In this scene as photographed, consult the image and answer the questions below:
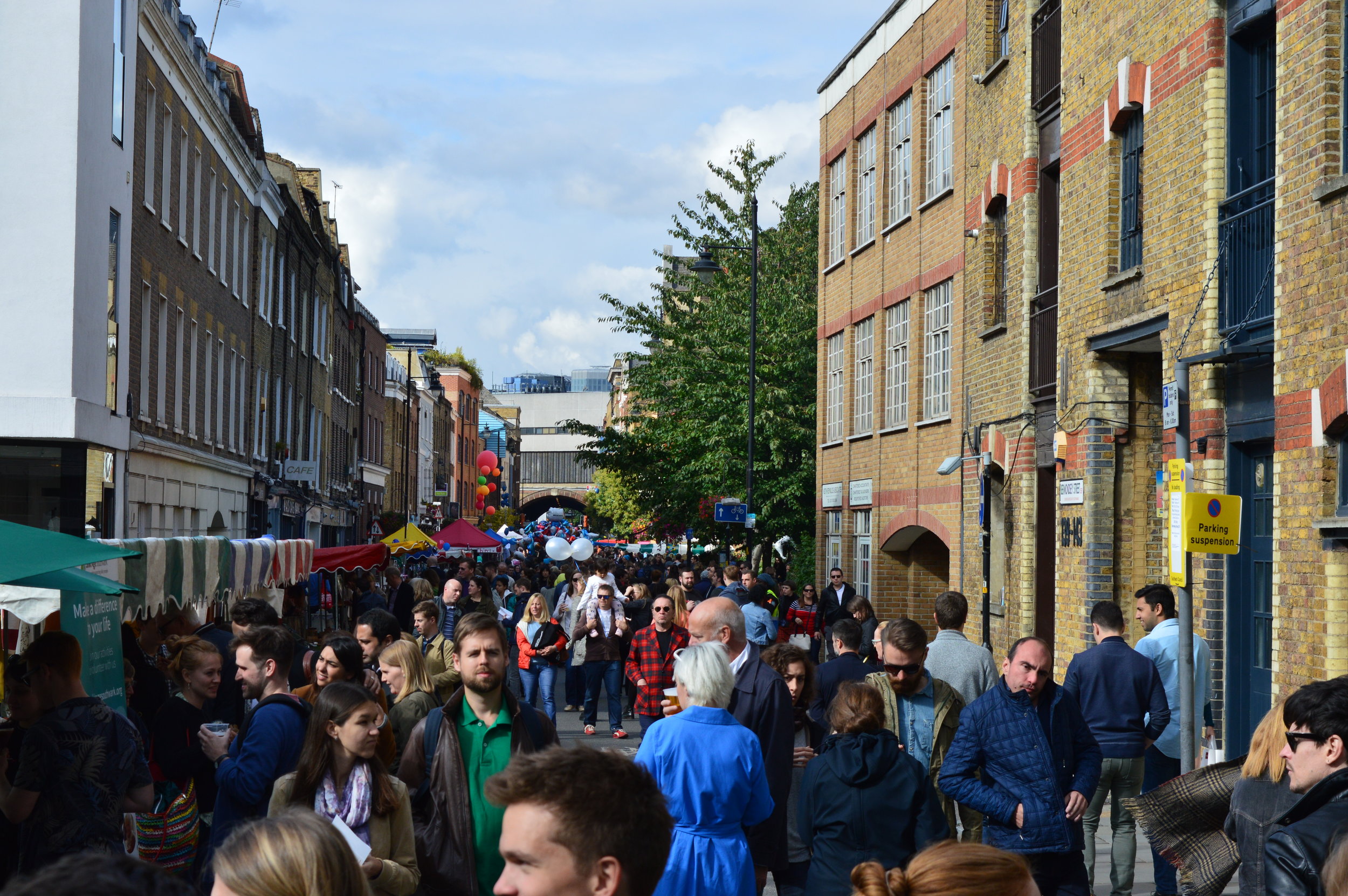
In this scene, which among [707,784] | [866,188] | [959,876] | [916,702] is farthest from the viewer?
[866,188]

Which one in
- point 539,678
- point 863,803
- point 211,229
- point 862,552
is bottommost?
point 539,678

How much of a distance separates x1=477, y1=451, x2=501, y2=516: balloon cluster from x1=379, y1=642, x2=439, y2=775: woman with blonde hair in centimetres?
5375

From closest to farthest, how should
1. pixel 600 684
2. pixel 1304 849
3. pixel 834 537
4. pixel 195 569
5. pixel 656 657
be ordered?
pixel 1304 849 → pixel 195 569 → pixel 656 657 → pixel 600 684 → pixel 834 537

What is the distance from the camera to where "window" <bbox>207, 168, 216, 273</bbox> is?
2780 cm

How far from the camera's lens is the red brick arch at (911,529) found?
22.4m

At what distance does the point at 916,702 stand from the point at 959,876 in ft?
15.2

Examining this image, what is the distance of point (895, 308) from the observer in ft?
84.1

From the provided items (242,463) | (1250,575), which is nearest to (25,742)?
(1250,575)

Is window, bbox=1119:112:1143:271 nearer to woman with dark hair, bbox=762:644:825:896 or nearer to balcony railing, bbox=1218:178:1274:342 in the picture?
balcony railing, bbox=1218:178:1274:342

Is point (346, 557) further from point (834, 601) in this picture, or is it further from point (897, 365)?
point (897, 365)

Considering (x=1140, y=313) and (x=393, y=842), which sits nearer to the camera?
(x=393, y=842)

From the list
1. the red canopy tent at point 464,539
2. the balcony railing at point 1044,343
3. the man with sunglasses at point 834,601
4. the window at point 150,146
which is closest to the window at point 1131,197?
the balcony railing at point 1044,343

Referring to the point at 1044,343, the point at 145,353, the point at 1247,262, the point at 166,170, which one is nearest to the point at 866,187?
the point at 1044,343

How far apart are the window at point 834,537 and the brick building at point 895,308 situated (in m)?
0.05
